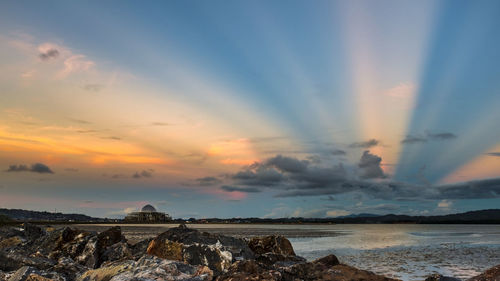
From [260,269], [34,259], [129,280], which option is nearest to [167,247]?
[34,259]

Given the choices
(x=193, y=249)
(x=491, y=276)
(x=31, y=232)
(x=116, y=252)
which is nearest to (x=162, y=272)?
(x=193, y=249)

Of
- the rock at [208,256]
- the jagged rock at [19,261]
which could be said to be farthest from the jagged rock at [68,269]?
the rock at [208,256]

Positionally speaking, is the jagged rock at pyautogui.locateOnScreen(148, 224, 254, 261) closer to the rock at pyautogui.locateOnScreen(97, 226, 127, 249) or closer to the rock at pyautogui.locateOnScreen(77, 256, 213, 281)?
the rock at pyautogui.locateOnScreen(77, 256, 213, 281)

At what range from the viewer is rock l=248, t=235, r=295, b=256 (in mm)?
18834

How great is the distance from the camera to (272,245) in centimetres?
1912

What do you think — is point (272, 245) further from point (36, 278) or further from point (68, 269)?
point (36, 278)

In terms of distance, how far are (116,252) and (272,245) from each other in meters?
7.18

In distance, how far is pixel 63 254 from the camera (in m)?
18.9

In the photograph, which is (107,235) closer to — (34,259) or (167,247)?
(34,259)

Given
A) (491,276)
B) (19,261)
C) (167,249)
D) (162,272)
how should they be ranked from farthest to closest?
1. (19,261)
2. (167,249)
3. (162,272)
4. (491,276)

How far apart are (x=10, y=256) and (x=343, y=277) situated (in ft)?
44.9

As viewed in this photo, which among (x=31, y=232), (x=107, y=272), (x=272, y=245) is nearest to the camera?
(x=107, y=272)

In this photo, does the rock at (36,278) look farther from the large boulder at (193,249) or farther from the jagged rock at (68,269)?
the large boulder at (193,249)

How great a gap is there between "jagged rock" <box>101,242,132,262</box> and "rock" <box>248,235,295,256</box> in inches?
230
